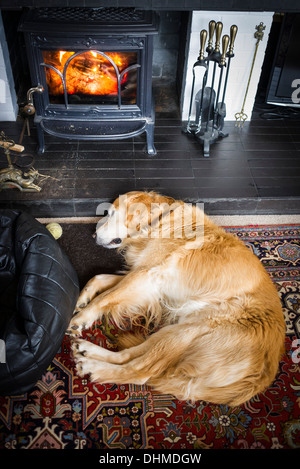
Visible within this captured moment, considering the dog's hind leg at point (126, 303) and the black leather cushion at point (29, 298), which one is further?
the dog's hind leg at point (126, 303)

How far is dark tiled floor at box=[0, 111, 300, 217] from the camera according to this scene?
298 centimetres

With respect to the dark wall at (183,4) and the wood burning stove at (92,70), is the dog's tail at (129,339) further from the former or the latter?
the dark wall at (183,4)

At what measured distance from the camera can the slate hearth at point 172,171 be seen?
2.98m

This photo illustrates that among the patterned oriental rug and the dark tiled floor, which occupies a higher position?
the dark tiled floor

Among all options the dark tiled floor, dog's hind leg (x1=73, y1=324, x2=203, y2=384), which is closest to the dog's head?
the dark tiled floor

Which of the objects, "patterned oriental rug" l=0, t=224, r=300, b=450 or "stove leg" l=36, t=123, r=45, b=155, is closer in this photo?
"patterned oriental rug" l=0, t=224, r=300, b=450

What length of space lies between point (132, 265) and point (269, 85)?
6.98 ft

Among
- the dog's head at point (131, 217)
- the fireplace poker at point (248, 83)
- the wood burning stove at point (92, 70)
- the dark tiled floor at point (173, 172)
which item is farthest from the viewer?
the fireplace poker at point (248, 83)

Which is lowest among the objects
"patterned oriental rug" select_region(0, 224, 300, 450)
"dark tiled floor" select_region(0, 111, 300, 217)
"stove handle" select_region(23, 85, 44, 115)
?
"patterned oriental rug" select_region(0, 224, 300, 450)

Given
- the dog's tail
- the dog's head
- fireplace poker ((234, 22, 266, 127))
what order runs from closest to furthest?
the dog's tail, the dog's head, fireplace poker ((234, 22, 266, 127))

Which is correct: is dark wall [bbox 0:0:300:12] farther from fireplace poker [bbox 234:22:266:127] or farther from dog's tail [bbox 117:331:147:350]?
dog's tail [bbox 117:331:147:350]

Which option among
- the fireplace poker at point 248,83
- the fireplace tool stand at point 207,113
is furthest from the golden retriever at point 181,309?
the fireplace poker at point 248,83

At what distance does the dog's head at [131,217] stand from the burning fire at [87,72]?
975mm
